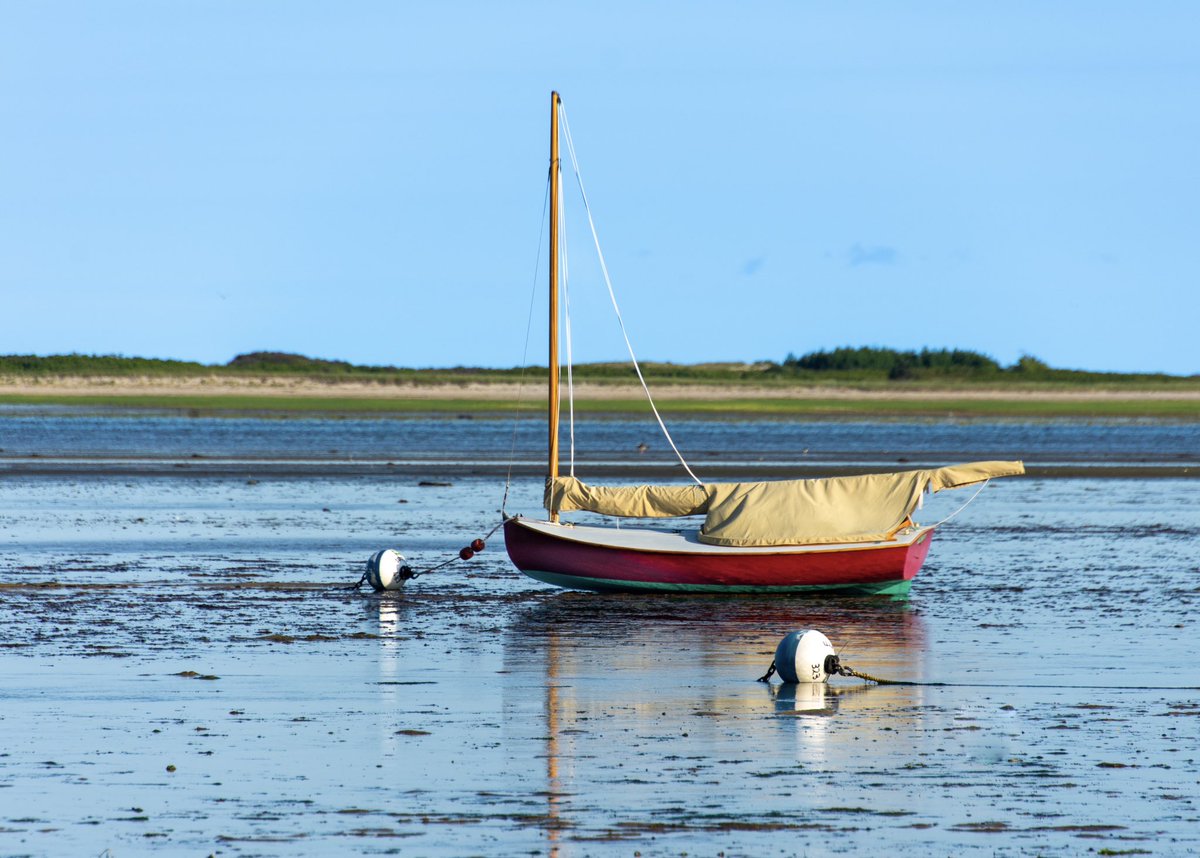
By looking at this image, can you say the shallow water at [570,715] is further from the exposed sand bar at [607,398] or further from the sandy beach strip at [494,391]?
the sandy beach strip at [494,391]

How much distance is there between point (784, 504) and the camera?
24062mm

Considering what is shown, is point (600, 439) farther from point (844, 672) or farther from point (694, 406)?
point (844, 672)

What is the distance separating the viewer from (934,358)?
152 meters

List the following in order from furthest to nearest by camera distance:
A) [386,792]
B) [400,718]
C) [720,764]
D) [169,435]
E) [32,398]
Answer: [32,398] → [169,435] → [400,718] → [720,764] → [386,792]

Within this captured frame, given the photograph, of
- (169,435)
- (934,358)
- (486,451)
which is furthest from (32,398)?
(934,358)

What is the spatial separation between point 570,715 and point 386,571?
9613 mm

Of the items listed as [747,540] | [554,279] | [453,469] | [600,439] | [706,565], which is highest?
[554,279]

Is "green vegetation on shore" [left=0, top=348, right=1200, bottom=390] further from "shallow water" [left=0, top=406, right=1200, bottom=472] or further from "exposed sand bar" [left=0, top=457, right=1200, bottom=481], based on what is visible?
"exposed sand bar" [left=0, top=457, right=1200, bottom=481]

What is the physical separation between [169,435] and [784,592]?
49876mm

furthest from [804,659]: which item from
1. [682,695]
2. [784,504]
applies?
[784,504]

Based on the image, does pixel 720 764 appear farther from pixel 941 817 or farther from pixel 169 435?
pixel 169 435

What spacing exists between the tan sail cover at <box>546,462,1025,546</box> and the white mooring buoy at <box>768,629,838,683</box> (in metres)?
7.44

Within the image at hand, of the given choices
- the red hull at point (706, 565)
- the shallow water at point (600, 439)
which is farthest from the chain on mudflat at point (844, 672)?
the shallow water at point (600, 439)

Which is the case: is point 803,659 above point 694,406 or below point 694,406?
below
